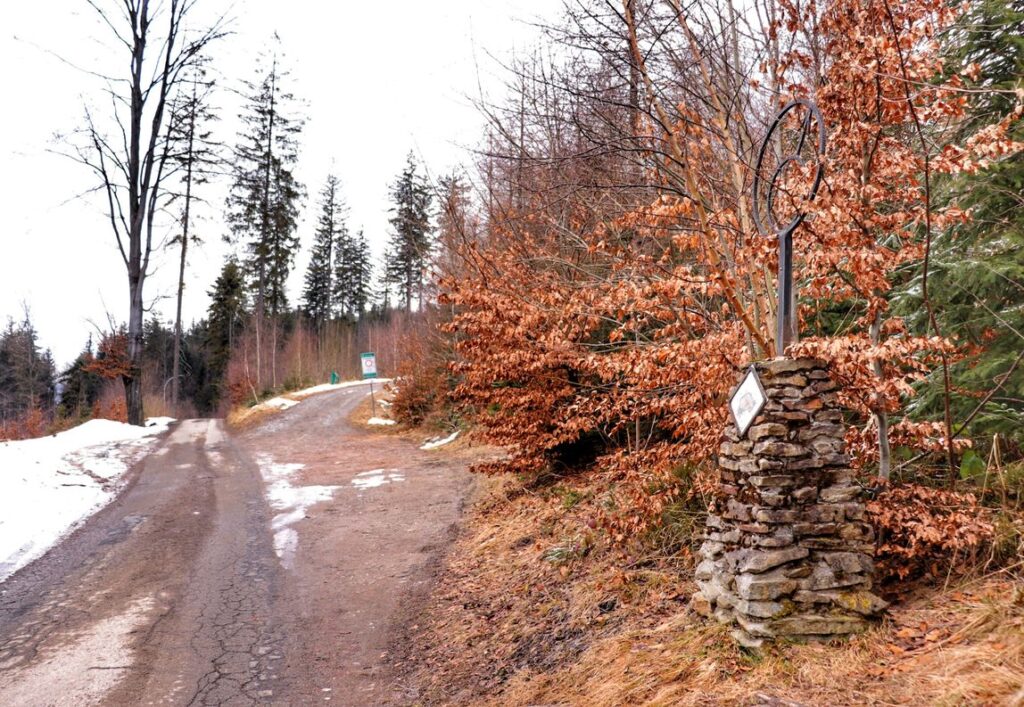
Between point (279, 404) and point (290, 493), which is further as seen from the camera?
point (279, 404)

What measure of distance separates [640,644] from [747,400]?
1713 mm

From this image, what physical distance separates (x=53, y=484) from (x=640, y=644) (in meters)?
11.3

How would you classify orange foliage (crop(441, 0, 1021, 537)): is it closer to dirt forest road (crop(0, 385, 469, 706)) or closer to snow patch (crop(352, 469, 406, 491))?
dirt forest road (crop(0, 385, 469, 706))

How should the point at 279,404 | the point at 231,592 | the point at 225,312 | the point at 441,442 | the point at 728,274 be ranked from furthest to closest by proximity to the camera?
1. the point at 225,312
2. the point at 279,404
3. the point at 441,442
4. the point at 231,592
5. the point at 728,274

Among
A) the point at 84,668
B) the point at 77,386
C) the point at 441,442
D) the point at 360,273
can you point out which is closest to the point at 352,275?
the point at 360,273

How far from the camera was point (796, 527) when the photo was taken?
12.5 feet

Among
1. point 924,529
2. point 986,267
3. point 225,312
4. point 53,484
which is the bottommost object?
point 53,484

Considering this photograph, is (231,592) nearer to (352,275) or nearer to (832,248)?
(832,248)

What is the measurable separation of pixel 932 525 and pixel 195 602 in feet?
21.1

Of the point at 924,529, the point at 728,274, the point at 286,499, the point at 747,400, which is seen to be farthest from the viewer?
the point at 286,499

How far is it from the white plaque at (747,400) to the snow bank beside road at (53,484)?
26.2 feet

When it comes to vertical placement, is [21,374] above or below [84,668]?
above

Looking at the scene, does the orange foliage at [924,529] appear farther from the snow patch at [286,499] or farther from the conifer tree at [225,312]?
the conifer tree at [225,312]

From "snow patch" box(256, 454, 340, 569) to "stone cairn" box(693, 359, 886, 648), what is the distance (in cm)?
585
